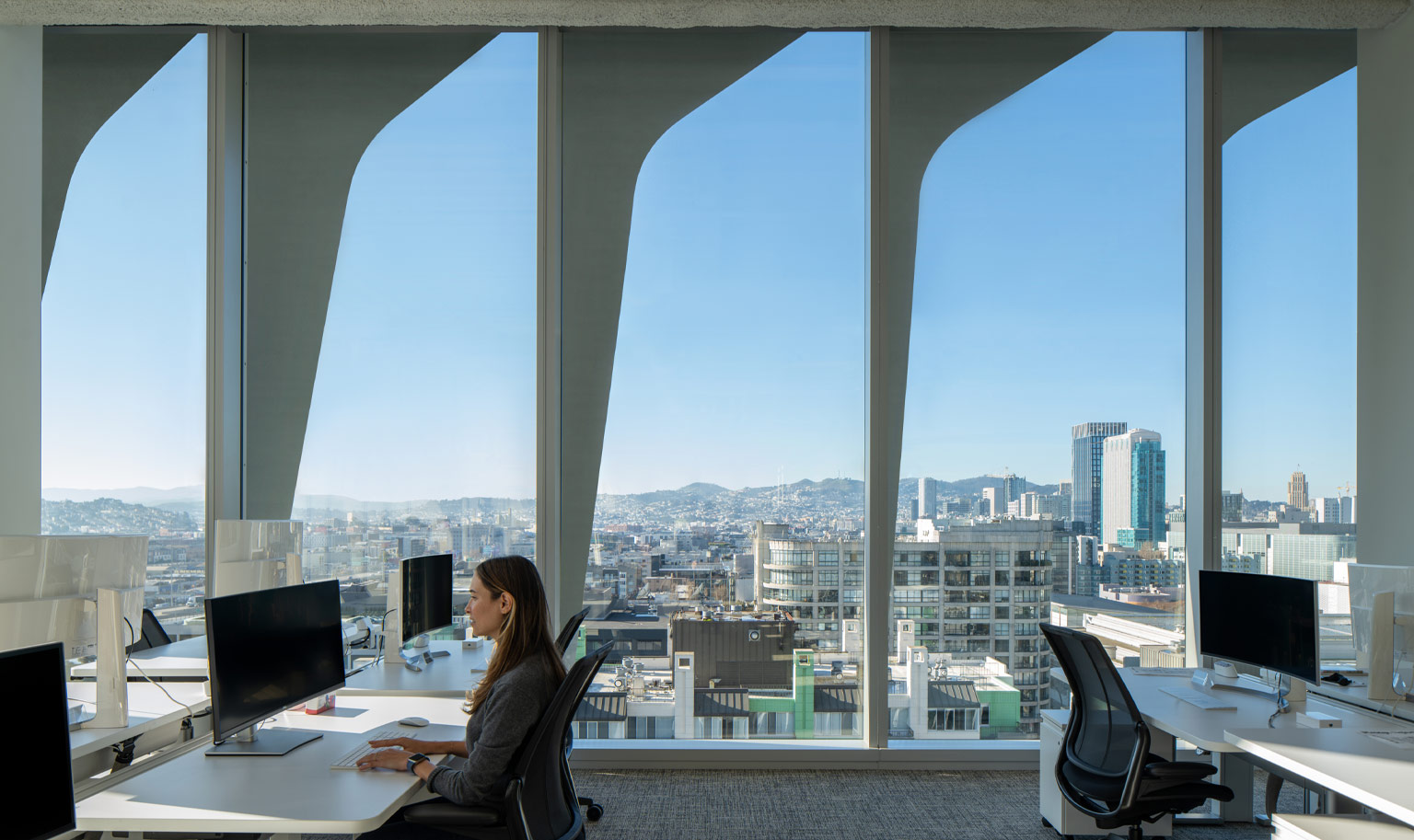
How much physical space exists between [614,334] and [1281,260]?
12.4 ft

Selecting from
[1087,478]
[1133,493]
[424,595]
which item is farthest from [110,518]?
[1133,493]

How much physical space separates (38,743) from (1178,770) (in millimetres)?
3277

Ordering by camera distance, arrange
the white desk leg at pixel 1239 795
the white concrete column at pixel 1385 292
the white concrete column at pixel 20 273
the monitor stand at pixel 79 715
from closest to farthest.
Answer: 1. the monitor stand at pixel 79 715
2. the white desk leg at pixel 1239 795
3. the white concrete column at pixel 1385 292
4. the white concrete column at pixel 20 273

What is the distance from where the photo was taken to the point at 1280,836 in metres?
2.35

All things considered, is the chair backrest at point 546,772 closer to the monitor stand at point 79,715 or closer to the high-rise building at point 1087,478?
the monitor stand at point 79,715

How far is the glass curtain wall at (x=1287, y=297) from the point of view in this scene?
15.0 ft

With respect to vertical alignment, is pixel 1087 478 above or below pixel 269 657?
above

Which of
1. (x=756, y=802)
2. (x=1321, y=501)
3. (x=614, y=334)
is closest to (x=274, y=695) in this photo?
(x=756, y=802)

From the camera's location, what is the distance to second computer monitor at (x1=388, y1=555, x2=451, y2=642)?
364 cm

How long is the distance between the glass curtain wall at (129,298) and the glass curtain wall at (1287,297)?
5.88m

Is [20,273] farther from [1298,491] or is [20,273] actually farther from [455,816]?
[1298,491]

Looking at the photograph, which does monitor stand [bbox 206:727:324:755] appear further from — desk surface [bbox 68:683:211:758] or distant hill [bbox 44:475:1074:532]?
distant hill [bbox 44:475:1074:532]

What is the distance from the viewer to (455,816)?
216 centimetres

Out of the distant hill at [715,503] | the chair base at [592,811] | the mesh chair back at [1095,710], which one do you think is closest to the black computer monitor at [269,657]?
the chair base at [592,811]
